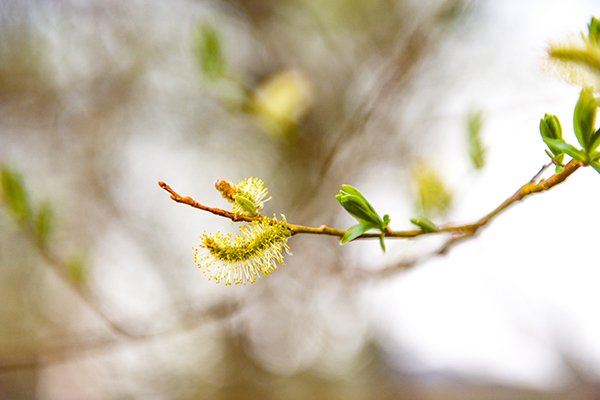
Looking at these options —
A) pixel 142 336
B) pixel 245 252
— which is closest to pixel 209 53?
pixel 142 336

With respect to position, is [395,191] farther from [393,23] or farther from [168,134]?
[168,134]

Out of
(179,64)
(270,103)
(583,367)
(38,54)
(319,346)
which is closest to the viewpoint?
(270,103)

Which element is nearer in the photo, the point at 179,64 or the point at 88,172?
the point at 179,64

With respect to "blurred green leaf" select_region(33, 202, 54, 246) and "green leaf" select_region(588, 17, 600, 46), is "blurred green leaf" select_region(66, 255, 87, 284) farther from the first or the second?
"green leaf" select_region(588, 17, 600, 46)

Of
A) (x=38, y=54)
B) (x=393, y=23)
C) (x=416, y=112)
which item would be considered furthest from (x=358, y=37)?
(x=38, y=54)

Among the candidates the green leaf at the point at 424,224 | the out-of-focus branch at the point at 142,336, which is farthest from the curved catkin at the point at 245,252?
the out-of-focus branch at the point at 142,336

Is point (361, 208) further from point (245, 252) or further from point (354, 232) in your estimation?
point (245, 252)
